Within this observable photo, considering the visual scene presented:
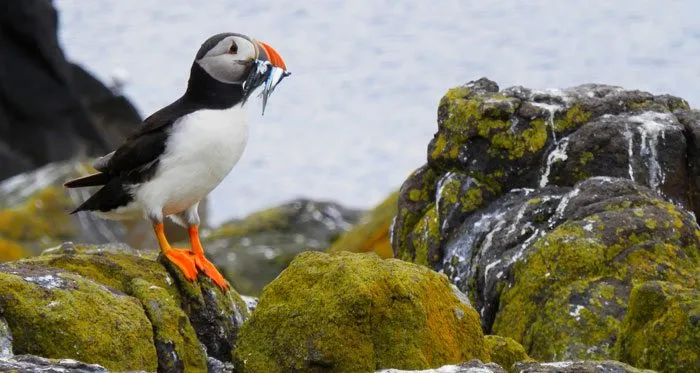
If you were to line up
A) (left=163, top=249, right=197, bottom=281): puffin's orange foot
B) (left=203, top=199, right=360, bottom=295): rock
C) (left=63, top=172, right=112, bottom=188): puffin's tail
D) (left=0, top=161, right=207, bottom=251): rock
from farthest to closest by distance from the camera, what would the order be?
(left=203, top=199, right=360, bottom=295): rock
(left=0, top=161, right=207, bottom=251): rock
(left=63, top=172, right=112, bottom=188): puffin's tail
(left=163, top=249, right=197, bottom=281): puffin's orange foot

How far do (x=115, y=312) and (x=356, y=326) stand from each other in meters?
1.13

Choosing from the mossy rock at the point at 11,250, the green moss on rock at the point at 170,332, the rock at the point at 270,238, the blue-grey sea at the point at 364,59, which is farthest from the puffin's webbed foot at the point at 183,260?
the blue-grey sea at the point at 364,59

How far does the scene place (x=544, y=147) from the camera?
827 cm

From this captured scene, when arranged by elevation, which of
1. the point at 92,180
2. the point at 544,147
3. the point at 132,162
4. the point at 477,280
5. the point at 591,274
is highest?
the point at 132,162

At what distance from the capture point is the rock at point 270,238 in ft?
49.4

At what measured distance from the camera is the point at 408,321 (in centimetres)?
582

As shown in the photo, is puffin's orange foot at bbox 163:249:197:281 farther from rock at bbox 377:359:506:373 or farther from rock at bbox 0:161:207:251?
rock at bbox 0:161:207:251

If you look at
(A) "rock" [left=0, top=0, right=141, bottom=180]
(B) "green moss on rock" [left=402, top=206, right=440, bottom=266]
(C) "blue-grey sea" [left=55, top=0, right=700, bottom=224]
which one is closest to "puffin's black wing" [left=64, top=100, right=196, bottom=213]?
(B) "green moss on rock" [left=402, top=206, right=440, bottom=266]

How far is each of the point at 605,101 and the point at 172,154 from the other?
3.00 metres

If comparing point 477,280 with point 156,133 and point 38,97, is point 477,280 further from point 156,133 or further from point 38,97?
point 38,97

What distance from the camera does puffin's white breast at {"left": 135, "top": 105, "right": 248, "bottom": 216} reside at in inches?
291

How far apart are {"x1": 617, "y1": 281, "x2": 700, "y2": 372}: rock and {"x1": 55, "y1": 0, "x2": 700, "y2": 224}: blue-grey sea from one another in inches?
864

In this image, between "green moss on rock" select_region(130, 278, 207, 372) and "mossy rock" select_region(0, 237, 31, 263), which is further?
"mossy rock" select_region(0, 237, 31, 263)

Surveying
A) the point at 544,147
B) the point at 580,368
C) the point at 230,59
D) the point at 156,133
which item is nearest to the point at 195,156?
the point at 156,133
